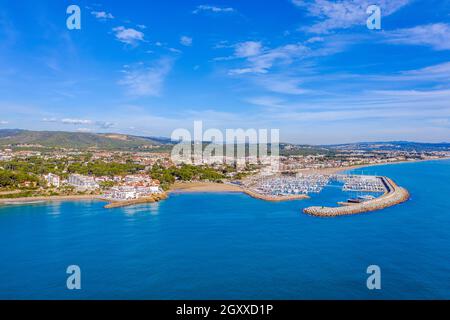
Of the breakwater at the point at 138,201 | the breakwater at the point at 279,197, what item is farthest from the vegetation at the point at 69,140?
the breakwater at the point at 279,197

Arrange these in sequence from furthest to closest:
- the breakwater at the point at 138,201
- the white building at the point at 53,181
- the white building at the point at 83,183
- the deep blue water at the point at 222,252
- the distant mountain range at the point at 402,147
Result: the distant mountain range at the point at 402,147
the white building at the point at 53,181
the white building at the point at 83,183
the breakwater at the point at 138,201
the deep blue water at the point at 222,252

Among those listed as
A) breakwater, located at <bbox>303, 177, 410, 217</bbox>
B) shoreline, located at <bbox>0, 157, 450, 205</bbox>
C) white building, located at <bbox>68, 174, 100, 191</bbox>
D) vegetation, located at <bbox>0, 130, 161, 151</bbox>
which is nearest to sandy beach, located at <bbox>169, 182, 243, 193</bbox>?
shoreline, located at <bbox>0, 157, 450, 205</bbox>

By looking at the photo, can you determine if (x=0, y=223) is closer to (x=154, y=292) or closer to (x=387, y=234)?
(x=154, y=292)

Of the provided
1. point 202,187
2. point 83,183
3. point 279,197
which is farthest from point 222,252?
point 83,183

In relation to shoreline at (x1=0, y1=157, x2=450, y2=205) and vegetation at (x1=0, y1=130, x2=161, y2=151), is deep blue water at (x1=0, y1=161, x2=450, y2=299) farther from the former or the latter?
vegetation at (x1=0, y1=130, x2=161, y2=151)

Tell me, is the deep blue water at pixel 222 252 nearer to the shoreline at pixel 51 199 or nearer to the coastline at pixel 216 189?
the shoreline at pixel 51 199

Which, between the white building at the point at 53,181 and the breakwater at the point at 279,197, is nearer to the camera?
the breakwater at the point at 279,197

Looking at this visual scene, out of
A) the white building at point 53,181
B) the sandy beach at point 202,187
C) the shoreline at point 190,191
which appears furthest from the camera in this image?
the sandy beach at point 202,187

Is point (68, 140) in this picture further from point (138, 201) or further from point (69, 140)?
→ point (138, 201)
